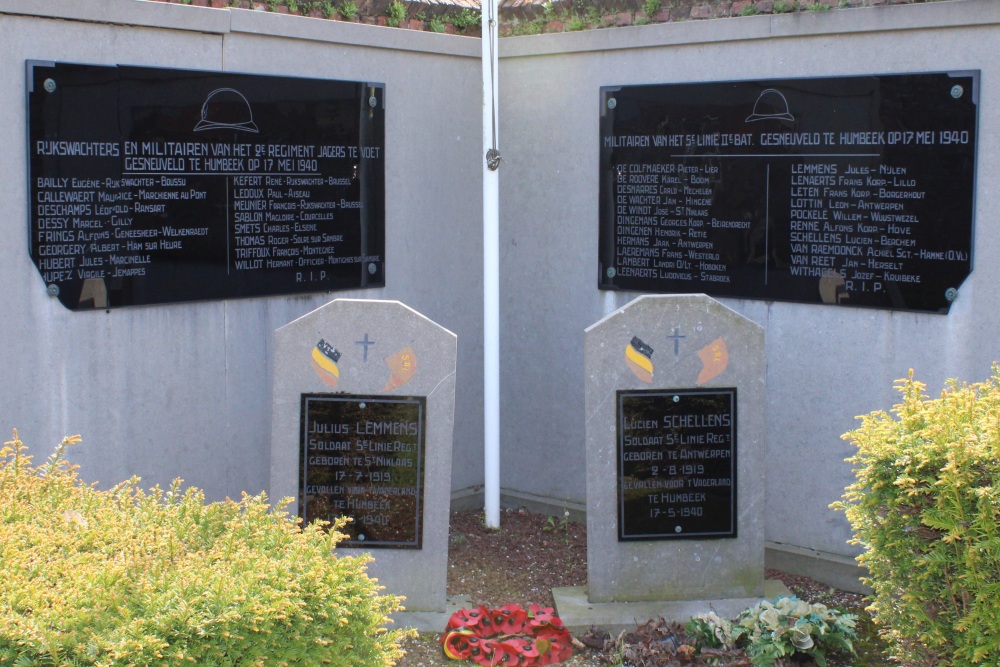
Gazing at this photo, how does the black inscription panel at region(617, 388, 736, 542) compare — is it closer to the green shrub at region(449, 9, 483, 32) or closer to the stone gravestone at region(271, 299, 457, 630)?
the stone gravestone at region(271, 299, 457, 630)

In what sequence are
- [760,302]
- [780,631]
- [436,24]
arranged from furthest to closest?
[436,24] → [760,302] → [780,631]

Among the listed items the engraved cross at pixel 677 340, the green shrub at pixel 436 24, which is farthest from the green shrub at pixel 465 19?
the engraved cross at pixel 677 340

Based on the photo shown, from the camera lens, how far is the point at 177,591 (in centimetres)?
259

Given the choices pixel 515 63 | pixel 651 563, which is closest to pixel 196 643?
pixel 651 563

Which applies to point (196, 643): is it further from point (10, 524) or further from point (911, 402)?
point (911, 402)

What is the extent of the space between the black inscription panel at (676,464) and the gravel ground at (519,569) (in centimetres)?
64

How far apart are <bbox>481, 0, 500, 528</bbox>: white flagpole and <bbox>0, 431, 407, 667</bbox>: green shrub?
9.99 feet

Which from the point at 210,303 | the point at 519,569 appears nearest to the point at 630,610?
the point at 519,569

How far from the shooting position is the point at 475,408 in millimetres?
6781

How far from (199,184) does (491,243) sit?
1634 mm

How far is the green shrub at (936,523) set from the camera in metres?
3.44

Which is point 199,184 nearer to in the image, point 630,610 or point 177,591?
point 630,610

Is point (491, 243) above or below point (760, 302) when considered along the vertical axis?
above

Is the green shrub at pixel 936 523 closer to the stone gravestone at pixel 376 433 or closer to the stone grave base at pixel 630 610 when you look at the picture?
the stone grave base at pixel 630 610
